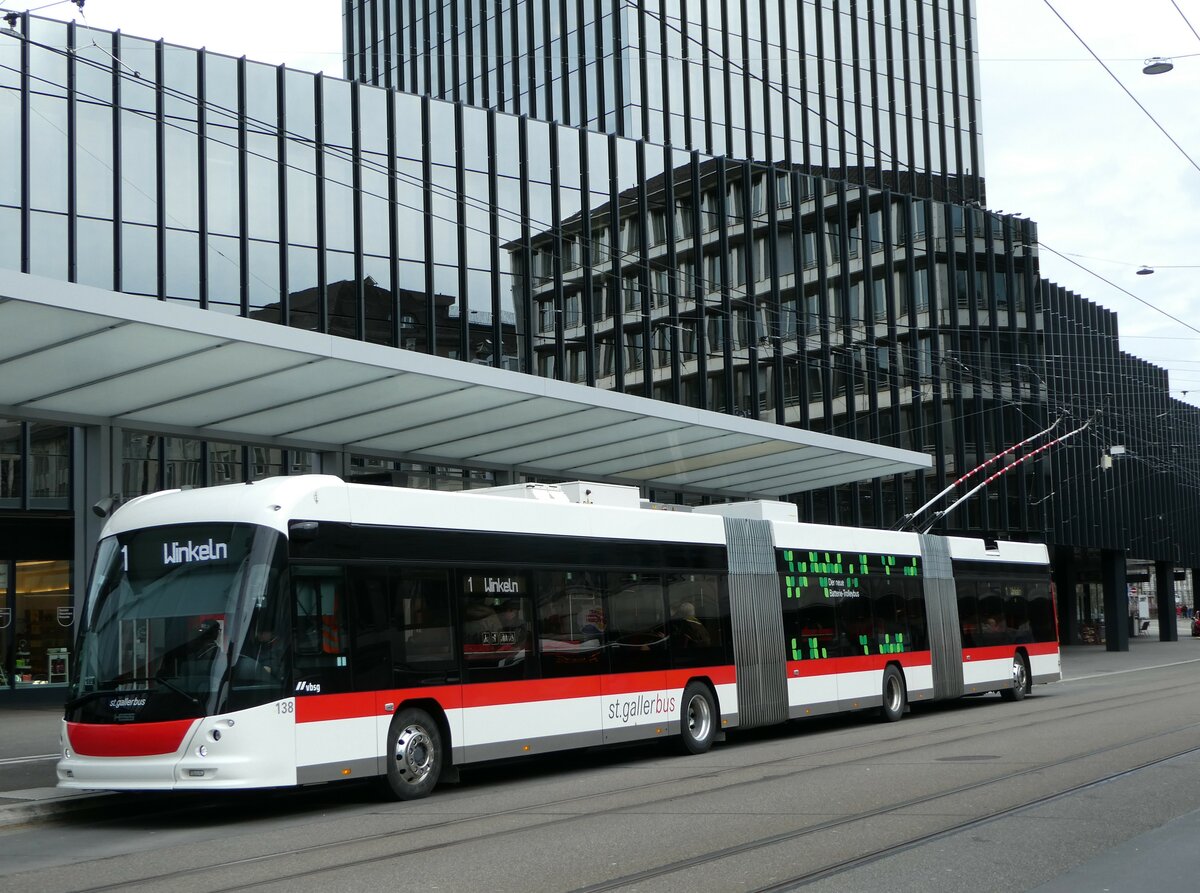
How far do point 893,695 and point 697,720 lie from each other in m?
5.69

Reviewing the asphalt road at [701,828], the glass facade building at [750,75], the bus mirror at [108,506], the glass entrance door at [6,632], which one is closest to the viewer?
the asphalt road at [701,828]

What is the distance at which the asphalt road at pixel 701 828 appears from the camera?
27.1 feet

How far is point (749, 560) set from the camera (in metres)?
18.8

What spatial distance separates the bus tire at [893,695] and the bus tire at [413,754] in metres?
10.1

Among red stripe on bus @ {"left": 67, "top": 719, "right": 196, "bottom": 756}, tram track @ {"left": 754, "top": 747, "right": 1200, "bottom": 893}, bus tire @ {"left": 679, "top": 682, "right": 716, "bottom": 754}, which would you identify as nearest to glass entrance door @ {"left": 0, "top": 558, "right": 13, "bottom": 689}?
bus tire @ {"left": 679, "top": 682, "right": 716, "bottom": 754}

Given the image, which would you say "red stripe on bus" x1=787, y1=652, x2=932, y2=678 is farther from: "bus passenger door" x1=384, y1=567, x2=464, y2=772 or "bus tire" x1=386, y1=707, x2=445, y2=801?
"bus tire" x1=386, y1=707, x2=445, y2=801

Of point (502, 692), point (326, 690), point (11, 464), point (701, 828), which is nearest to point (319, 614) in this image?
point (326, 690)

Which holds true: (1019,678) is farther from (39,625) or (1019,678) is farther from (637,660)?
(39,625)

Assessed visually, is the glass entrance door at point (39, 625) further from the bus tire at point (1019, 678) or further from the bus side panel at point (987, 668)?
the bus tire at point (1019, 678)

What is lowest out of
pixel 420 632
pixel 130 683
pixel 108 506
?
pixel 130 683

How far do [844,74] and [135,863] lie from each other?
166ft

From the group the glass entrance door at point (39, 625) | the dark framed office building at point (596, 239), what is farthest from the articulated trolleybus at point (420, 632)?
the glass entrance door at point (39, 625)

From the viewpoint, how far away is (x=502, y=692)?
14.2m

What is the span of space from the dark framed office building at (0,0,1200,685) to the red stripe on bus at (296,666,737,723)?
7239 mm
